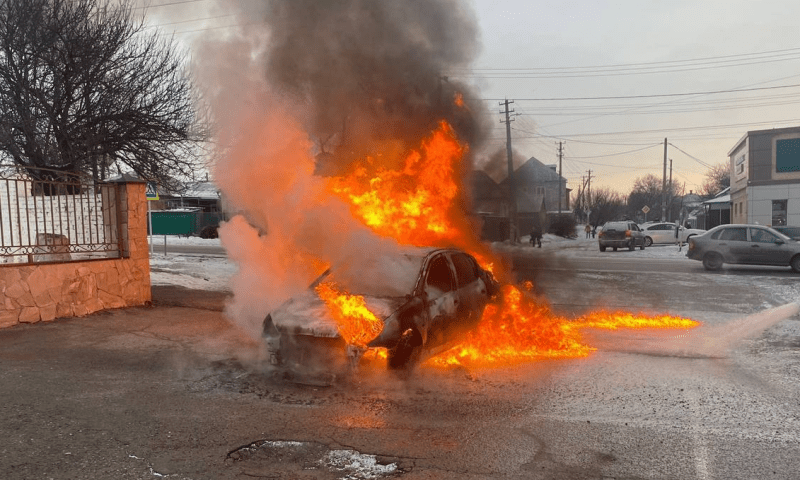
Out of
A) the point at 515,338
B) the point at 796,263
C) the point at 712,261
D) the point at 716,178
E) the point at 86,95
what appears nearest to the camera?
the point at 515,338

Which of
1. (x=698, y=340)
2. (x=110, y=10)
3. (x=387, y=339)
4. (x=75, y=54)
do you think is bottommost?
(x=698, y=340)

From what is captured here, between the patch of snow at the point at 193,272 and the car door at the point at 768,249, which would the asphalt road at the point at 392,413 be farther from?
the car door at the point at 768,249

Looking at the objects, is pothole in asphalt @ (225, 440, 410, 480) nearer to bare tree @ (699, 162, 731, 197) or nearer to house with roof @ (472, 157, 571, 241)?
house with roof @ (472, 157, 571, 241)

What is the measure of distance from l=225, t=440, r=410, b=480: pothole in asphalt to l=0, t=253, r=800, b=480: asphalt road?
0.01m

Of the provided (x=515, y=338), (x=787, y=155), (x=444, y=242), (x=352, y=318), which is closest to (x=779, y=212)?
(x=787, y=155)

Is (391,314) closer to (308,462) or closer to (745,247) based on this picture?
(308,462)

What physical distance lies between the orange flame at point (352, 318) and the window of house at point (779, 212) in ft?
107

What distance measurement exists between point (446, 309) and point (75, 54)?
906 cm

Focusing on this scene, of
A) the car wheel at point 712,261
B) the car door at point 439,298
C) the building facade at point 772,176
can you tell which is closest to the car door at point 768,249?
the car wheel at point 712,261

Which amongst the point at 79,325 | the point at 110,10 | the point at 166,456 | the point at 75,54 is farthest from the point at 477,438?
the point at 110,10

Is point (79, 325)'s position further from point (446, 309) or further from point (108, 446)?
point (446, 309)

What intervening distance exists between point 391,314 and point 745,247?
15.6 metres

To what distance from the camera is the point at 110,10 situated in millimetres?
11805

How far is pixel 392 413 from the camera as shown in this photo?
A: 4.84m
